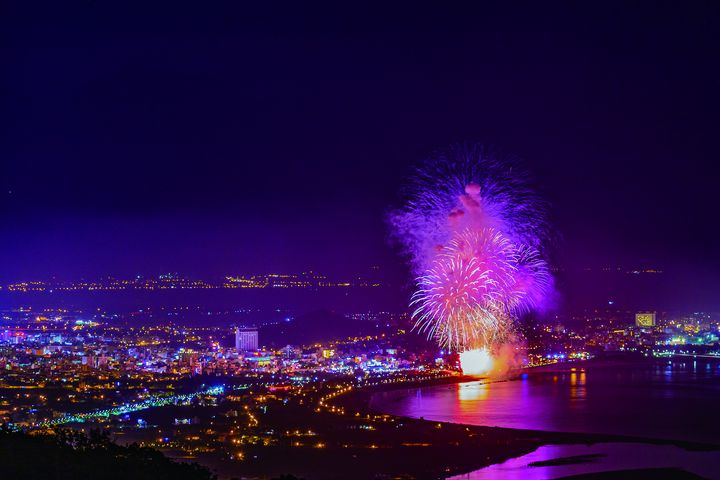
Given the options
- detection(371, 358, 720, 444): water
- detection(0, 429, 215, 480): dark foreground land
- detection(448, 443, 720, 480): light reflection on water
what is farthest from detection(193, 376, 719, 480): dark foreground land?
detection(0, 429, 215, 480): dark foreground land

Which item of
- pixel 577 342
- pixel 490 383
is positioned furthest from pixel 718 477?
pixel 577 342

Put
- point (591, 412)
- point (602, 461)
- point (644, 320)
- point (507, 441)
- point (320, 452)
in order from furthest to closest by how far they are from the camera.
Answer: point (644, 320), point (591, 412), point (507, 441), point (320, 452), point (602, 461)

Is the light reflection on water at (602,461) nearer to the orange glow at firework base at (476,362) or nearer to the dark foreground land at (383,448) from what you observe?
the dark foreground land at (383,448)

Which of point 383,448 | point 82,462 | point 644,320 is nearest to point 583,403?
point 383,448

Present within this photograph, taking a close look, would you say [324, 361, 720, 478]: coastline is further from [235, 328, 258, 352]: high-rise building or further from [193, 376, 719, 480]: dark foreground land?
[235, 328, 258, 352]: high-rise building

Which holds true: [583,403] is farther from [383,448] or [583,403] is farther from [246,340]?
[246,340]

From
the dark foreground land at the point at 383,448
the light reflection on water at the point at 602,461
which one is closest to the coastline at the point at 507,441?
the dark foreground land at the point at 383,448
